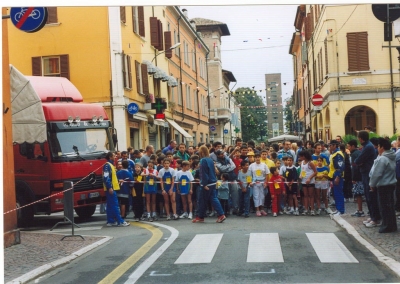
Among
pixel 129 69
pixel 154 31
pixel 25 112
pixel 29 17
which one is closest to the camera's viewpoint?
pixel 29 17

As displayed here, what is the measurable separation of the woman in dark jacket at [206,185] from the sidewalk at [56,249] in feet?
9.39

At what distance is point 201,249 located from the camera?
10758 mm

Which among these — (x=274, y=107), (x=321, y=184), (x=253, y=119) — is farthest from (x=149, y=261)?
(x=253, y=119)

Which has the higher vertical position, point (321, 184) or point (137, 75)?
point (137, 75)

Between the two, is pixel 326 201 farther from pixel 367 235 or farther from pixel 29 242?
pixel 29 242

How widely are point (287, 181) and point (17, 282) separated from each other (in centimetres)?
933

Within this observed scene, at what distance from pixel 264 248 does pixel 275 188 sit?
19.4 feet

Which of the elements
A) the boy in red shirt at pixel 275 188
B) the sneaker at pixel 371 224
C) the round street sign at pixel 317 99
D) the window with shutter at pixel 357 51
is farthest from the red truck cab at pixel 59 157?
the window with shutter at pixel 357 51

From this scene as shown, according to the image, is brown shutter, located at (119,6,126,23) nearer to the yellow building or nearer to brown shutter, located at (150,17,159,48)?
the yellow building

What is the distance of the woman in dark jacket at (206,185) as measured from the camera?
50.0 ft

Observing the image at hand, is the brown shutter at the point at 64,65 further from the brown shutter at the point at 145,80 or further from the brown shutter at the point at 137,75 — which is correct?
the brown shutter at the point at 145,80

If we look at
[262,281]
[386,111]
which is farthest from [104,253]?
[386,111]

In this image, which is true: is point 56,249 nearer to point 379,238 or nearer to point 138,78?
→ point 379,238

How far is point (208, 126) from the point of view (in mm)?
28594
